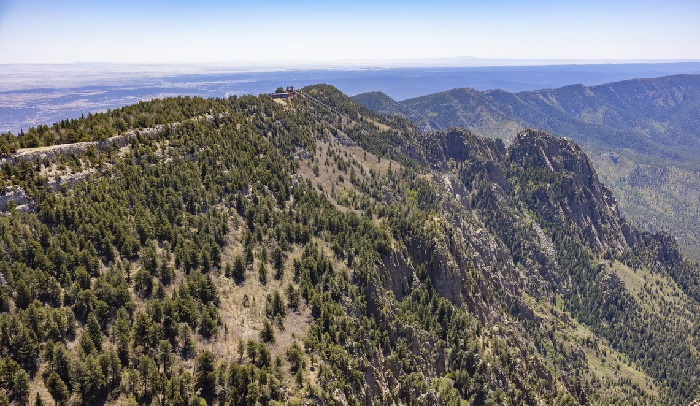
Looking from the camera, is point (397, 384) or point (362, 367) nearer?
point (362, 367)

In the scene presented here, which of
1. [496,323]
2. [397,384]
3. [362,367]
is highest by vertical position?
[362,367]

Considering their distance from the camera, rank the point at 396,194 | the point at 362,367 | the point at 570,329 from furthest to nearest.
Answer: the point at 570,329
the point at 396,194
the point at 362,367

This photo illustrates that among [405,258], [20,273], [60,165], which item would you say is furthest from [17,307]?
[405,258]

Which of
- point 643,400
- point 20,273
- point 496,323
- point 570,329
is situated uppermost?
point 20,273

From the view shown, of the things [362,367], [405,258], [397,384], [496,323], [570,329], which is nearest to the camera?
[362,367]

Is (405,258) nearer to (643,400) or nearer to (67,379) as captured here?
(67,379)

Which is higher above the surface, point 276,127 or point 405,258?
point 276,127

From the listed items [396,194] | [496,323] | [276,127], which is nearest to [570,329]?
[496,323]

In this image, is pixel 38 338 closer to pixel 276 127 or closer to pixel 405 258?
pixel 405 258

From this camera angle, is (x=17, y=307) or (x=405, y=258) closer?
(x=17, y=307)
